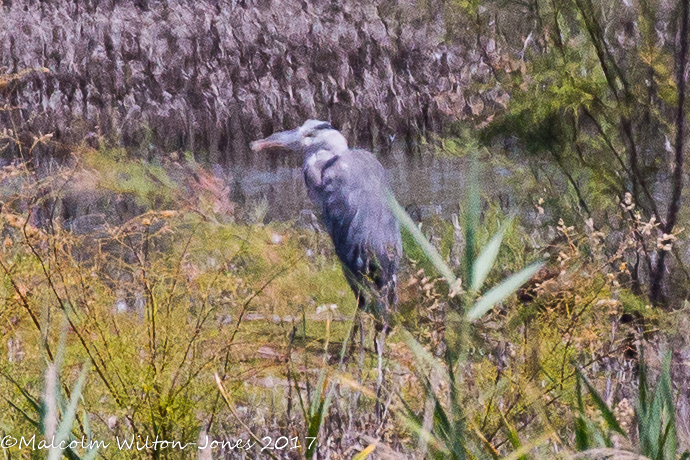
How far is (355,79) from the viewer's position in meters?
3.53

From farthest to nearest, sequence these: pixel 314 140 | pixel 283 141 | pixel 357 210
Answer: pixel 283 141, pixel 314 140, pixel 357 210

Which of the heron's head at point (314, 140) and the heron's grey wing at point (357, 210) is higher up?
the heron's head at point (314, 140)

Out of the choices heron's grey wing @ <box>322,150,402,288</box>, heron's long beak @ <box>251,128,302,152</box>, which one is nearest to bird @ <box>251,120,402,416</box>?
heron's grey wing @ <box>322,150,402,288</box>

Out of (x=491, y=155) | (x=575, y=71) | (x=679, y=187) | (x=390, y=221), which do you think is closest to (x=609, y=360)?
(x=679, y=187)

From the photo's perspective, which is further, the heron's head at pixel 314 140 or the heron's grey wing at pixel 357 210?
the heron's head at pixel 314 140

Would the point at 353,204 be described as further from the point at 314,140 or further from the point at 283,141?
the point at 283,141

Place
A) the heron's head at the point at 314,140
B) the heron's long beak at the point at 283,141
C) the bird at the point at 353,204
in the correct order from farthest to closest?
the heron's long beak at the point at 283,141
the heron's head at the point at 314,140
the bird at the point at 353,204

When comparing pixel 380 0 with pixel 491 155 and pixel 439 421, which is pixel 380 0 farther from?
pixel 439 421

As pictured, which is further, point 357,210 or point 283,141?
point 283,141

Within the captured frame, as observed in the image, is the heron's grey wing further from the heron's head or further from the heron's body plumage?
the heron's head

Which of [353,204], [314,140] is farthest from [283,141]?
[353,204]

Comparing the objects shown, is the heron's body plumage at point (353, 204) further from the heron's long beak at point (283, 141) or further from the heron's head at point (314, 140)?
the heron's long beak at point (283, 141)

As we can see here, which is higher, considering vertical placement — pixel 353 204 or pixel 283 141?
pixel 283 141

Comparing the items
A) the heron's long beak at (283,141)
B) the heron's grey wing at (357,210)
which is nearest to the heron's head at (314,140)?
the heron's long beak at (283,141)
